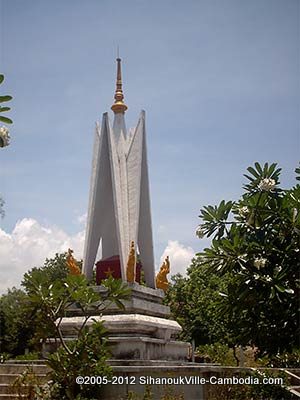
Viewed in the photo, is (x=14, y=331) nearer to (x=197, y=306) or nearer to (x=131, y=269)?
(x=197, y=306)

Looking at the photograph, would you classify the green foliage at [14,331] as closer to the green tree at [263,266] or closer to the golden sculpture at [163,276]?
the golden sculpture at [163,276]

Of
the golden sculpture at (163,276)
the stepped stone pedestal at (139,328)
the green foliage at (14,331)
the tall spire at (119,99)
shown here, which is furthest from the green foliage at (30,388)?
the green foliage at (14,331)

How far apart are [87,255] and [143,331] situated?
3.12 m

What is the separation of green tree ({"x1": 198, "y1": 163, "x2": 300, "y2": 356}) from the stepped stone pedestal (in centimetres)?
406

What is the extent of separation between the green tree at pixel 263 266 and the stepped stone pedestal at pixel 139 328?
4060 millimetres

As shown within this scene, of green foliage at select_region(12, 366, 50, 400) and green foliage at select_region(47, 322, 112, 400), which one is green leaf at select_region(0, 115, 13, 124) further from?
green foliage at select_region(12, 366, 50, 400)

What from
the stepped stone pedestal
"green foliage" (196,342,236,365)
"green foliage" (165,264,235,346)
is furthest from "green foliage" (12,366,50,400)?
"green foliage" (165,264,235,346)

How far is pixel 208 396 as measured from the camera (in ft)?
28.9

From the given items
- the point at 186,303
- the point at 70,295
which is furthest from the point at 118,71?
the point at 186,303

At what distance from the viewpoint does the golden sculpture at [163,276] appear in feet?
52.0

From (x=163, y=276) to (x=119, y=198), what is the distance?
290 cm

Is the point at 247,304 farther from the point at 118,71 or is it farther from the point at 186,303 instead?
the point at 186,303

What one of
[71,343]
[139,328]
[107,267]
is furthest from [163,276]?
[71,343]

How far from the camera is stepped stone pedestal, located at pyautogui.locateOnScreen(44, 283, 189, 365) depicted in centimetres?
1229
